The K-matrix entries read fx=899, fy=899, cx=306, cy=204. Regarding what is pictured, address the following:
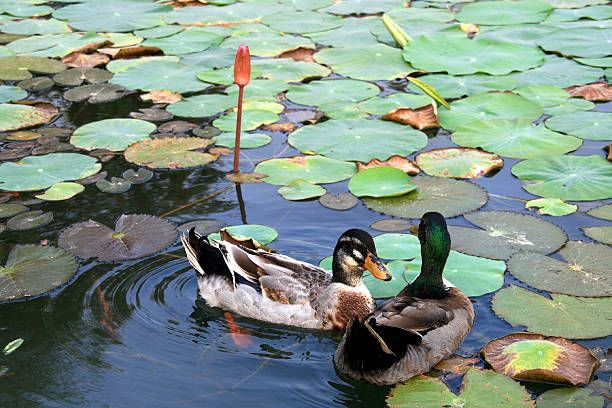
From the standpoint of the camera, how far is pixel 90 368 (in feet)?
16.8

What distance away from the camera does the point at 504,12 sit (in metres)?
10.8

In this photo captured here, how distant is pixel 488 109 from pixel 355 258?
11.2 ft

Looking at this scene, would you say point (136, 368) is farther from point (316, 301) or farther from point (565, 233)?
point (565, 233)

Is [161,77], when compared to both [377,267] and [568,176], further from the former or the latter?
[377,267]

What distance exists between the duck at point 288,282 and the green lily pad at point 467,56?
4.11m

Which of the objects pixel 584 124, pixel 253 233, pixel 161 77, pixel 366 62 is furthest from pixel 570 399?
pixel 161 77

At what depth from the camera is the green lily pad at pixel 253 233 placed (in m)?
6.39

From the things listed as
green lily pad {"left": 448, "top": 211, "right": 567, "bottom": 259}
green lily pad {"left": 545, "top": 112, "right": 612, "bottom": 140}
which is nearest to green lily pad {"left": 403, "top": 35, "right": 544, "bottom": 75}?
green lily pad {"left": 545, "top": 112, "right": 612, "bottom": 140}

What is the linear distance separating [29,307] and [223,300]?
1240 mm

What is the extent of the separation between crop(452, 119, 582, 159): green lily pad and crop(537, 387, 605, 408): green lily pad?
3117 millimetres

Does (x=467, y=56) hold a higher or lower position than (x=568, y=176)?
higher

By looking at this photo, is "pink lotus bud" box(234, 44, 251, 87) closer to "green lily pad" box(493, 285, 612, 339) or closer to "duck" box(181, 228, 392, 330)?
"duck" box(181, 228, 392, 330)

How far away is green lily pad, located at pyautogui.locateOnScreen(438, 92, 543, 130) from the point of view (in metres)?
8.14

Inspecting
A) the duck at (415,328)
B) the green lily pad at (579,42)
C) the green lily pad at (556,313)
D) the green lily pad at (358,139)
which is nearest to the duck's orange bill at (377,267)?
the duck at (415,328)
